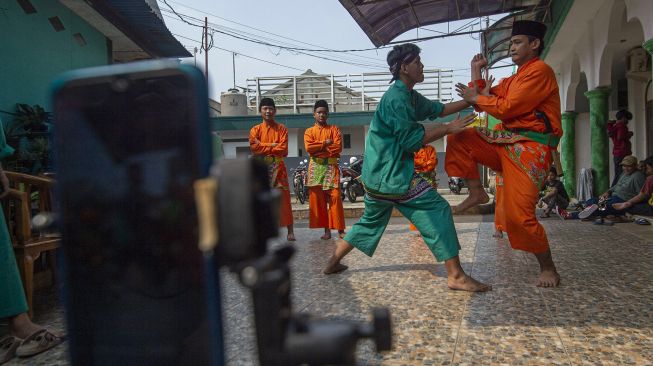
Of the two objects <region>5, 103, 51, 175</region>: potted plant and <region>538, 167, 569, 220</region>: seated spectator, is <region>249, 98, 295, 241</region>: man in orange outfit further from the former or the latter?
<region>538, 167, 569, 220</region>: seated spectator

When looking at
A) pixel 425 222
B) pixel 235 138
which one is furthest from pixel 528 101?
pixel 235 138

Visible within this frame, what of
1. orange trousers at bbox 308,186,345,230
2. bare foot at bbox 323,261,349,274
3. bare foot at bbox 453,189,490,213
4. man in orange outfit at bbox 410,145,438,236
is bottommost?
bare foot at bbox 323,261,349,274

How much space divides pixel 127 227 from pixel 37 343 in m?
1.54

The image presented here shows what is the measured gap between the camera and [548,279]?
3125 millimetres

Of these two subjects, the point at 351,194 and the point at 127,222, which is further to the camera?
the point at 351,194

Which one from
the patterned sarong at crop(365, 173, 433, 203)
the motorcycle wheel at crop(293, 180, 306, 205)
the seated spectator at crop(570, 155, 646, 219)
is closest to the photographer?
the patterned sarong at crop(365, 173, 433, 203)

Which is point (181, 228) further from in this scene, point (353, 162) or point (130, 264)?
point (353, 162)

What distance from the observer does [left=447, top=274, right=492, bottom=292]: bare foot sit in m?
3.07

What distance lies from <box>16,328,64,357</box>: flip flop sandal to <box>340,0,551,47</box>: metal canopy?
213 inches

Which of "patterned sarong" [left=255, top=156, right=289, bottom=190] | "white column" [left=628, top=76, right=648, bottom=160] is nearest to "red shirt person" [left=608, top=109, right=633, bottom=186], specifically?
"white column" [left=628, top=76, right=648, bottom=160]

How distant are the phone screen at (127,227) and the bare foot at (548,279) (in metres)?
2.57

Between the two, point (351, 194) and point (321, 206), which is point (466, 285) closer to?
point (321, 206)

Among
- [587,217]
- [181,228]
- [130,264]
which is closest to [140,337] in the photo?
[130,264]

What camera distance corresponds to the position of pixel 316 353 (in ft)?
2.74
